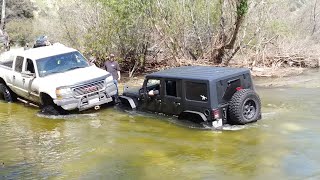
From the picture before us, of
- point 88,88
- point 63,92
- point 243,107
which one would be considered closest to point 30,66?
point 63,92

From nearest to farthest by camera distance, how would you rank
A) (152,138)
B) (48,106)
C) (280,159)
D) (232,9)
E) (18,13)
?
(280,159), (152,138), (48,106), (232,9), (18,13)

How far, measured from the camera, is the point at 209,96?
31.8 feet

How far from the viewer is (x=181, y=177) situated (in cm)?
755

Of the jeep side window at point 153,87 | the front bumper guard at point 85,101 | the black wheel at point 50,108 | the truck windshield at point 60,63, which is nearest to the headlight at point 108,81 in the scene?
the front bumper guard at point 85,101

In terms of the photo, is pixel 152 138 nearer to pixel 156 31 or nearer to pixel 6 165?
pixel 6 165

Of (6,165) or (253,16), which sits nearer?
(6,165)

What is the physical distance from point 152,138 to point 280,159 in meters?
3.07

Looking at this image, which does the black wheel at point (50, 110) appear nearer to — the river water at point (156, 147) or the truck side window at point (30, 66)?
the river water at point (156, 147)

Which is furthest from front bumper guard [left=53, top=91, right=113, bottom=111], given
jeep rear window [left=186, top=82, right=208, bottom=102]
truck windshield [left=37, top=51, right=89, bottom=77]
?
jeep rear window [left=186, top=82, right=208, bottom=102]

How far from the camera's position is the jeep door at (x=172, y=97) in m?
10.5

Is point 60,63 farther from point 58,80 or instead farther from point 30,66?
point 58,80

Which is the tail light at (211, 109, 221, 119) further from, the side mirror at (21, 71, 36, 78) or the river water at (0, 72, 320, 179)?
the side mirror at (21, 71, 36, 78)

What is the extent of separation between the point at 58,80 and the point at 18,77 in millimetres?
2372

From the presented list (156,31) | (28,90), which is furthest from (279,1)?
(28,90)
